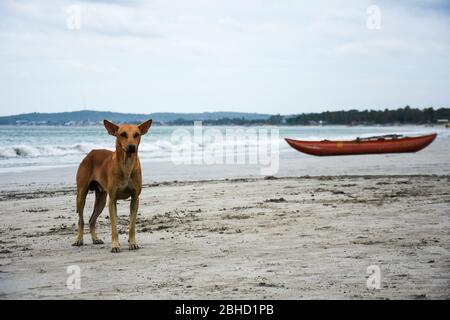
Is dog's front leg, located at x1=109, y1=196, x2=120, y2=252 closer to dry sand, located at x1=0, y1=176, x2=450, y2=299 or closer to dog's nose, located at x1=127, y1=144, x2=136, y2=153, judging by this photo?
dry sand, located at x1=0, y1=176, x2=450, y2=299

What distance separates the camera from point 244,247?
24.5 feet

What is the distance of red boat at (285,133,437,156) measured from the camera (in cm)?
2534

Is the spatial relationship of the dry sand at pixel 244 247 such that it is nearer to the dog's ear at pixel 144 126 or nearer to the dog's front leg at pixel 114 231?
the dog's front leg at pixel 114 231

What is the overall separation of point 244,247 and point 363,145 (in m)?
18.7

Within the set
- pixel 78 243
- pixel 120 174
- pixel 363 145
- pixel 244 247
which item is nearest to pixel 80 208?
pixel 78 243

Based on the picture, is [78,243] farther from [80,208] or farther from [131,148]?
[131,148]

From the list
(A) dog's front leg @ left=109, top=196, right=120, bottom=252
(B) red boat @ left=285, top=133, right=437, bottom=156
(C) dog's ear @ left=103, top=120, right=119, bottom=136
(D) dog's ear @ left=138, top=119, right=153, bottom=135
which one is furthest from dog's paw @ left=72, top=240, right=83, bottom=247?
(B) red boat @ left=285, top=133, right=437, bottom=156

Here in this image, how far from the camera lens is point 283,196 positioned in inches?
500

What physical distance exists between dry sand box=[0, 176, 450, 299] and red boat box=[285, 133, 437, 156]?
39.6 feet

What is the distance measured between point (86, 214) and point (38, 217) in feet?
2.74

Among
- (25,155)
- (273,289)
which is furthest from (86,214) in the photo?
(25,155)

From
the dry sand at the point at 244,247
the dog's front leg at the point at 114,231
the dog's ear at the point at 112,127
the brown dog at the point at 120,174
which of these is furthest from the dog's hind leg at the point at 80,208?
the dog's ear at the point at 112,127

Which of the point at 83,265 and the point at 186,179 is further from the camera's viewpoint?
the point at 186,179
